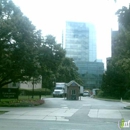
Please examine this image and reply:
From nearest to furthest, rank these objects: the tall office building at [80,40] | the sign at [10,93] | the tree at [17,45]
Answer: the tree at [17,45]
the sign at [10,93]
the tall office building at [80,40]

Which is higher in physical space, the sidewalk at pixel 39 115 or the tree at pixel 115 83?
the tree at pixel 115 83

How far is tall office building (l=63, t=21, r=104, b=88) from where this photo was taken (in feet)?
389

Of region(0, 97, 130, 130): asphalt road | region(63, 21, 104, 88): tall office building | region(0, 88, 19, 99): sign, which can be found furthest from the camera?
region(63, 21, 104, 88): tall office building

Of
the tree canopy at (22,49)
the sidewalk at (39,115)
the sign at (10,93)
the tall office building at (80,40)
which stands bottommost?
the sidewalk at (39,115)

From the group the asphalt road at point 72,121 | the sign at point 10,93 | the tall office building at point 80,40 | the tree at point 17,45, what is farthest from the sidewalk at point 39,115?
the tall office building at point 80,40

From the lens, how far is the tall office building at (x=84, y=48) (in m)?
119

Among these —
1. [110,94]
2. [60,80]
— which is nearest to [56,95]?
[110,94]

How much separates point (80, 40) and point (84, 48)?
4.27m

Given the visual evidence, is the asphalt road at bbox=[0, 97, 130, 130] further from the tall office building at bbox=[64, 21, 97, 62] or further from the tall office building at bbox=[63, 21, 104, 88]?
the tall office building at bbox=[64, 21, 97, 62]

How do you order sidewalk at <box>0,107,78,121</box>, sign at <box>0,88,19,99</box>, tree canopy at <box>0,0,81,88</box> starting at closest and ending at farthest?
sidewalk at <box>0,107,78,121</box>
tree canopy at <box>0,0,81,88</box>
sign at <box>0,88,19,99</box>

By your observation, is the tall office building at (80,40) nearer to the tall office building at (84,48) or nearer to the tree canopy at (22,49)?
the tall office building at (84,48)

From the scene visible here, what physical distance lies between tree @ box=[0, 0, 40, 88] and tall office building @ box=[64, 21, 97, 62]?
283 ft

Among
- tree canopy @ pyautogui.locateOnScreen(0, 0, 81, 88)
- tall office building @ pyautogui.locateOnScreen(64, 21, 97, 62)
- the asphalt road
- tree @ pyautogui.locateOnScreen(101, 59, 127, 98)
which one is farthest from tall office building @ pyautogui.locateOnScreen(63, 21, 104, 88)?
the asphalt road

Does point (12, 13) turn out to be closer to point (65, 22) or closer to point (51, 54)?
point (51, 54)
